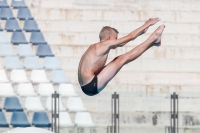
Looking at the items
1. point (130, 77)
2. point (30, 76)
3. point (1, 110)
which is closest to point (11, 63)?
point (30, 76)

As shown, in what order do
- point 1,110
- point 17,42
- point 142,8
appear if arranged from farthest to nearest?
1. point 142,8
2. point 17,42
3. point 1,110

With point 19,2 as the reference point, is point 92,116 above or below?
below

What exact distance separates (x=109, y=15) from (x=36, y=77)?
2496 millimetres

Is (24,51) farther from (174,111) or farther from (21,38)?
(174,111)

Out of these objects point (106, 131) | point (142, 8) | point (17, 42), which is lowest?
point (106, 131)

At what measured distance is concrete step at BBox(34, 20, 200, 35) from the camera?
1335 centimetres

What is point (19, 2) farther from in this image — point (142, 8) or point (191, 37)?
point (191, 37)

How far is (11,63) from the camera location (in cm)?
1250

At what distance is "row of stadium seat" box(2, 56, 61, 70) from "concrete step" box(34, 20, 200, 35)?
1.01 meters

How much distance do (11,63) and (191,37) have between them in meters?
3.90

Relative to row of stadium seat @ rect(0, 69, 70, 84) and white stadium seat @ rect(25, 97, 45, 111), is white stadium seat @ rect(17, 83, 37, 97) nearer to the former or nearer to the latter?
white stadium seat @ rect(25, 97, 45, 111)

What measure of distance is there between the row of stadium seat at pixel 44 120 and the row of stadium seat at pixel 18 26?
8.99ft

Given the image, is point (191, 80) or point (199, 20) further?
point (199, 20)

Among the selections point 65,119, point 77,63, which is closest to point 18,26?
point 77,63
